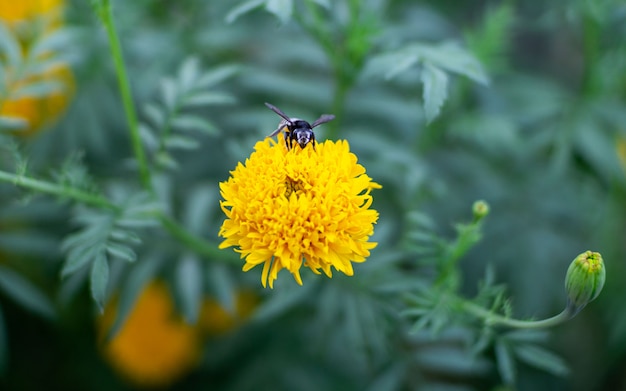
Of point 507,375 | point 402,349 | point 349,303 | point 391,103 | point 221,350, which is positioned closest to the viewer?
point 507,375

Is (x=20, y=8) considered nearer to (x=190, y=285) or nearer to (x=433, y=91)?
(x=190, y=285)

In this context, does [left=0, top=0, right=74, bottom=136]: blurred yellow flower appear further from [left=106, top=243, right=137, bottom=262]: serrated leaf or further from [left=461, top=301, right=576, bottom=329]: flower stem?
[left=461, top=301, right=576, bottom=329]: flower stem

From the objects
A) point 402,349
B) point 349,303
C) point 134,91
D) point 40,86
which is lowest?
point 402,349

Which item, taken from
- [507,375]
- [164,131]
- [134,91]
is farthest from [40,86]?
[507,375]

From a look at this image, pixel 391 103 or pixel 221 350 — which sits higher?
pixel 391 103

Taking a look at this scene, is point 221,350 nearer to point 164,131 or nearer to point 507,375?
point 164,131

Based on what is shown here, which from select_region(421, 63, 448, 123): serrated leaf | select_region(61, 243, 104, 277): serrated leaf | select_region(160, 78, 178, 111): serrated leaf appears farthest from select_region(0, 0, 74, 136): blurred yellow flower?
select_region(421, 63, 448, 123): serrated leaf

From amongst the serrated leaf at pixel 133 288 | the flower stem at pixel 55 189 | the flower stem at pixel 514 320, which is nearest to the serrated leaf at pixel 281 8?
the flower stem at pixel 55 189
